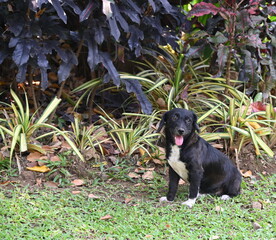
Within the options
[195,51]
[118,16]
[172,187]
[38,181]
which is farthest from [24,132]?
[195,51]

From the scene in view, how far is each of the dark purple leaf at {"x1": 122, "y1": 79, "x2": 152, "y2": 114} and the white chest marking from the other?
125 centimetres

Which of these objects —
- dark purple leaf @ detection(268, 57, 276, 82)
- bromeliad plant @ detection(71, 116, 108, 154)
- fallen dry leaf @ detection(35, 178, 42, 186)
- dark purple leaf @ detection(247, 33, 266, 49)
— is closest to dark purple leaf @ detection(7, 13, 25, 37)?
bromeliad plant @ detection(71, 116, 108, 154)

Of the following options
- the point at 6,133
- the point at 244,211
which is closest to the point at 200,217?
the point at 244,211

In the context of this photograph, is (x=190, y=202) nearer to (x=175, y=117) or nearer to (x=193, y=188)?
(x=193, y=188)

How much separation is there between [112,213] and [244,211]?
1.19 m

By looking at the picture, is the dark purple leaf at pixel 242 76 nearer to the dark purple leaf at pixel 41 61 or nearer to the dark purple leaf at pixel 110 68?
the dark purple leaf at pixel 110 68

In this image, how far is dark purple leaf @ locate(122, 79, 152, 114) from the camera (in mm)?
6023

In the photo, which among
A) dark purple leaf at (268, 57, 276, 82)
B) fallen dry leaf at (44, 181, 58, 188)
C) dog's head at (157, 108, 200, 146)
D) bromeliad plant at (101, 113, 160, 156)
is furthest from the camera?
dark purple leaf at (268, 57, 276, 82)

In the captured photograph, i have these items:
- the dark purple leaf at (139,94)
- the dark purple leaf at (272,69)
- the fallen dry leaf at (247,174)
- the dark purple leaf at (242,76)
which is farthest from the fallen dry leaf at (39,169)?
the dark purple leaf at (272,69)

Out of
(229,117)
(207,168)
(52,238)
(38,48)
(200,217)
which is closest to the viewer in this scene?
(52,238)

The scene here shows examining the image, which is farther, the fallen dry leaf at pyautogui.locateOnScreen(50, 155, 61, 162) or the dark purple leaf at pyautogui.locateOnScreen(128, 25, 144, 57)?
the dark purple leaf at pyautogui.locateOnScreen(128, 25, 144, 57)

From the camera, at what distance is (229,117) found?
6.07 meters

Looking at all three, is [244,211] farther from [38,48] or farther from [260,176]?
[38,48]

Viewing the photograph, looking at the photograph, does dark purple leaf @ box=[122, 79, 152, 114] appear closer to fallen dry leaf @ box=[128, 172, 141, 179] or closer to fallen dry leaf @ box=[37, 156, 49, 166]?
fallen dry leaf @ box=[128, 172, 141, 179]
